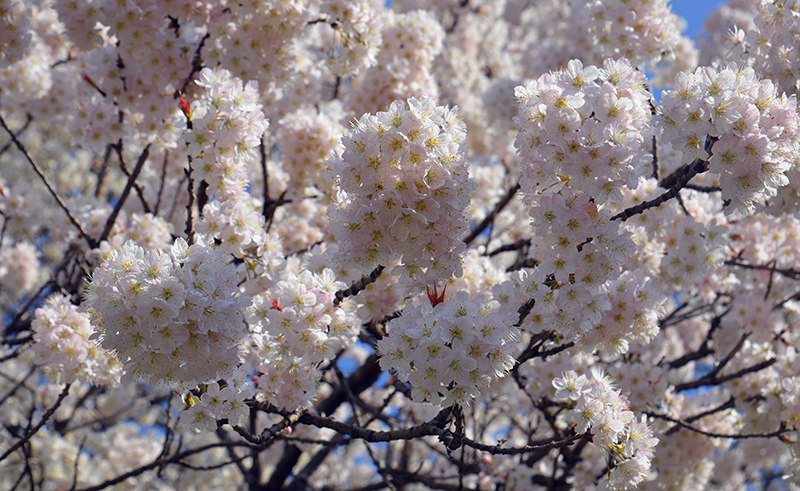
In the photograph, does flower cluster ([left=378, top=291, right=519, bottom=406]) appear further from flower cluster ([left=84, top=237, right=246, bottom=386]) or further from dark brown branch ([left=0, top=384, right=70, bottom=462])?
dark brown branch ([left=0, top=384, right=70, bottom=462])

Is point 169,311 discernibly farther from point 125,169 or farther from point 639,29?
point 639,29

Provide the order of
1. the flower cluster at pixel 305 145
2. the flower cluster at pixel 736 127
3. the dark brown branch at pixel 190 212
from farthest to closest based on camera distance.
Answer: the flower cluster at pixel 305 145 → the dark brown branch at pixel 190 212 → the flower cluster at pixel 736 127

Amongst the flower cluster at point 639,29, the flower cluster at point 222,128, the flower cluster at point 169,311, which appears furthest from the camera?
the flower cluster at point 639,29

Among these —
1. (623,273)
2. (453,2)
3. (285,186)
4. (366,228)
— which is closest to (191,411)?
(366,228)

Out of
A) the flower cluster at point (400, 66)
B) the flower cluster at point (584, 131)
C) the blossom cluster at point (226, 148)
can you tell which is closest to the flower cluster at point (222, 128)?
the blossom cluster at point (226, 148)

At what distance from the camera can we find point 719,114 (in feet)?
7.93

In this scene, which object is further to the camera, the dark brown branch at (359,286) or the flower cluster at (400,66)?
the flower cluster at (400,66)

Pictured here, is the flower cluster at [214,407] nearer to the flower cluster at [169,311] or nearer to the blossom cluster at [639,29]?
the flower cluster at [169,311]

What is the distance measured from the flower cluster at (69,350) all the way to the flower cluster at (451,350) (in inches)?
79.5

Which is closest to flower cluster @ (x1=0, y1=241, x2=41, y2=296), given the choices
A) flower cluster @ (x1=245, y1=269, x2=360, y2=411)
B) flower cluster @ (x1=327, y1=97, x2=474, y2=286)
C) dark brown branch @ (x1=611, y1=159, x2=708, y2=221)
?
flower cluster @ (x1=245, y1=269, x2=360, y2=411)

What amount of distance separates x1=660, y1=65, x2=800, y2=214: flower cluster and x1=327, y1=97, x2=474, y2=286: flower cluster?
988mm

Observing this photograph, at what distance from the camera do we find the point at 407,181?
2336 mm

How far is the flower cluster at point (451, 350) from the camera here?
7.50ft

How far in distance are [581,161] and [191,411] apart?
7.02 feet
